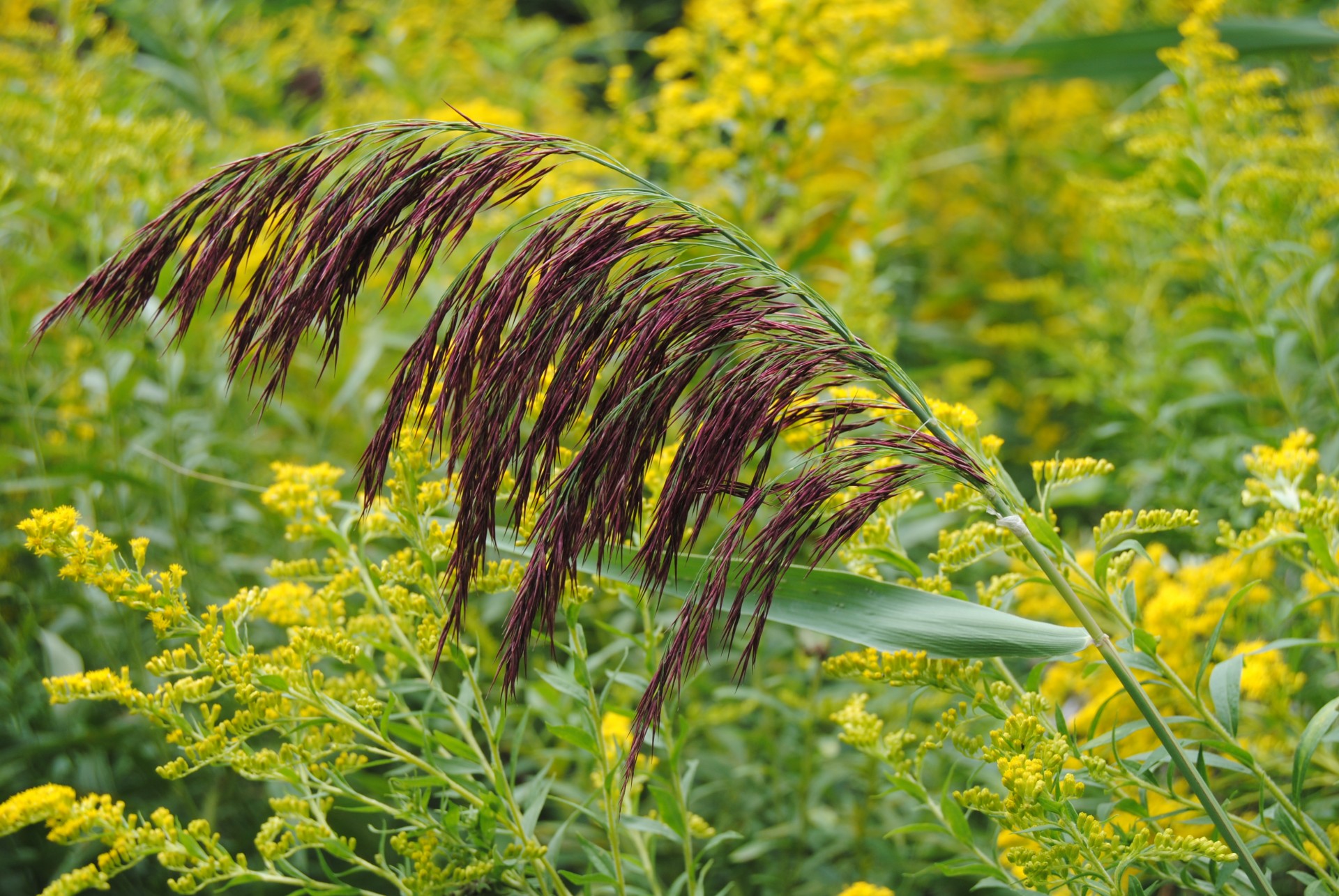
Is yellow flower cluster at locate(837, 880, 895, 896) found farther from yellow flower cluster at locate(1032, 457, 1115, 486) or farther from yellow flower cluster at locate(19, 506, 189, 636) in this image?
yellow flower cluster at locate(19, 506, 189, 636)

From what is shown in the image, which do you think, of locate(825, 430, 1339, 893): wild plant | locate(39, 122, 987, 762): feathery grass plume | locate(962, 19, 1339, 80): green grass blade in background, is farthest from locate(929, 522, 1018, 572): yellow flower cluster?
locate(962, 19, 1339, 80): green grass blade in background

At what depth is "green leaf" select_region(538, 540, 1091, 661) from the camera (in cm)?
84

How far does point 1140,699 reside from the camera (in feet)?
2.66

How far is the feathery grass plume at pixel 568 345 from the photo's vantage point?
0.76 metres

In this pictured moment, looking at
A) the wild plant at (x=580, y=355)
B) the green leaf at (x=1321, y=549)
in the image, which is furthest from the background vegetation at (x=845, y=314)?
the wild plant at (x=580, y=355)

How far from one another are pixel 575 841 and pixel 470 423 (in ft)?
3.45

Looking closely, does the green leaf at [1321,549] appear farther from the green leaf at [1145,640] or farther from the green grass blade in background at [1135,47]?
the green grass blade in background at [1135,47]

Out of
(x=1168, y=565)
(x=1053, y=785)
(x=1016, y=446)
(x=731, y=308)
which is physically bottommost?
(x=1016, y=446)

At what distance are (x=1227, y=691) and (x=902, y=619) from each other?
13.9 inches

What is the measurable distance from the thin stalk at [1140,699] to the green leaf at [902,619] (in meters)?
0.02

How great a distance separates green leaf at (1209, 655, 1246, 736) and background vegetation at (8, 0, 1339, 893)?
0.29 feet

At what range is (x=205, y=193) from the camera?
0.86 metres

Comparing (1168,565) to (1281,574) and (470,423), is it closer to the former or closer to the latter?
(1281,574)

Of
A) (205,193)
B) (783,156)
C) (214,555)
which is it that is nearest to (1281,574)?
(783,156)
